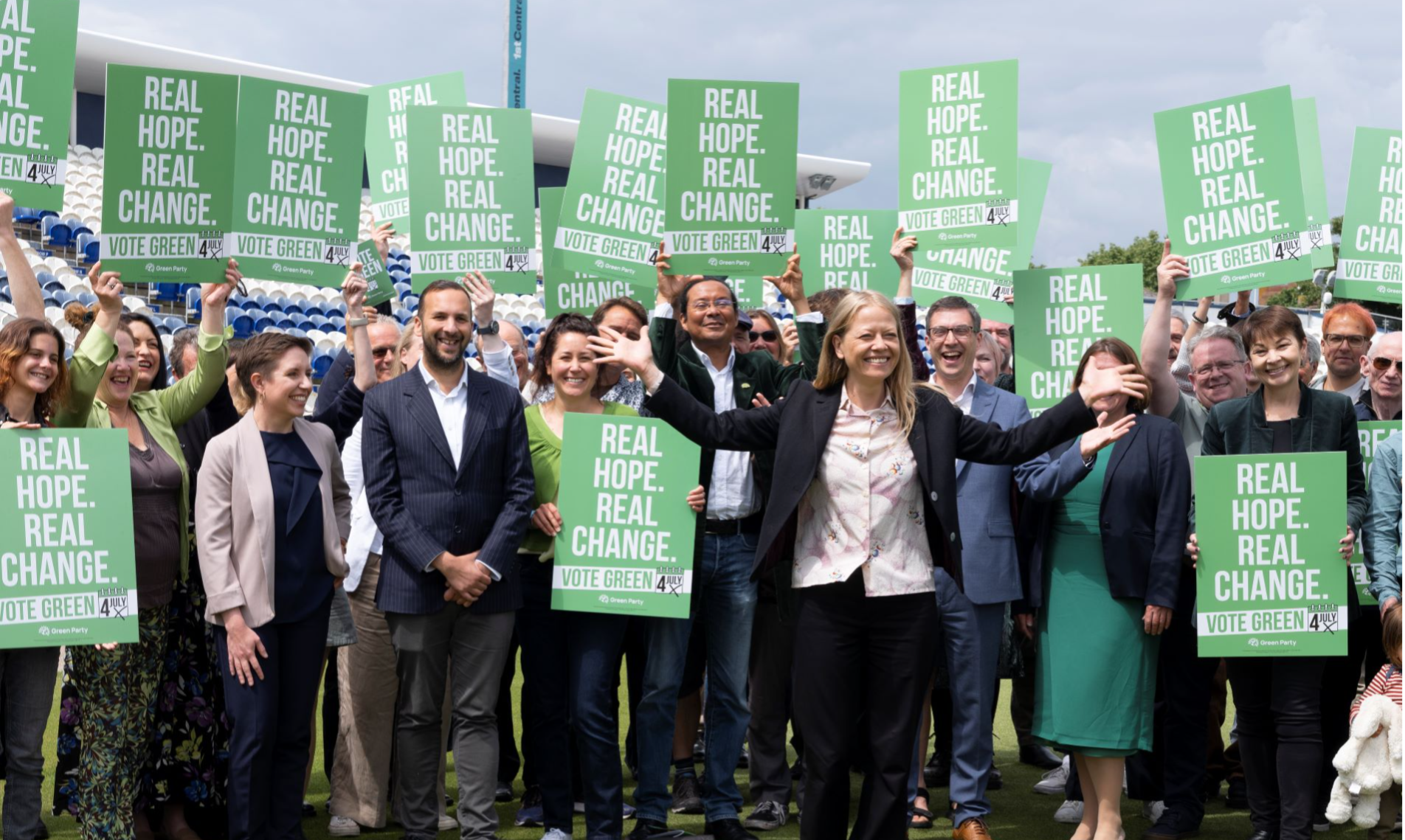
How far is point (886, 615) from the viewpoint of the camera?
462cm

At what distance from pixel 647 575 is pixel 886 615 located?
1181 mm

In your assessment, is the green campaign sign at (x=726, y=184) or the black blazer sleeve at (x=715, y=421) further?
the green campaign sign at (x=726, y=184)

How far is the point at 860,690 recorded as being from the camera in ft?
15.5

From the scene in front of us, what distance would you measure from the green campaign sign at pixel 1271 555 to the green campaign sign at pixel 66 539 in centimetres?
397

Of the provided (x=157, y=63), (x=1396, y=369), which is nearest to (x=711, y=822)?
(x=1396, y=369)

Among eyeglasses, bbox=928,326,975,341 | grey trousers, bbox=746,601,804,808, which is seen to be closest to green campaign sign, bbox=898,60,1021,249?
eyeglasses, bbox=928,326,975,341

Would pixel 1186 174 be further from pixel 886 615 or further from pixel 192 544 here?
pixel 192 544

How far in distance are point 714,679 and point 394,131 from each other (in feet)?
12.2

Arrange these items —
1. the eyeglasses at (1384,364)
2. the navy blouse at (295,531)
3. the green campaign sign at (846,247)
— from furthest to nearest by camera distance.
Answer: the green campaign sign at (846,247) < the eyeglasses at (1384,364) < the navy blouse at (295,531)

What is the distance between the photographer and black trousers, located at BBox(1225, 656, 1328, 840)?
5.27 metres

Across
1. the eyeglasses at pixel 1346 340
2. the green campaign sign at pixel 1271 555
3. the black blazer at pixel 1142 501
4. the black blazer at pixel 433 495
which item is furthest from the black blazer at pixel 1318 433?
the black blazer at pixel 433 495

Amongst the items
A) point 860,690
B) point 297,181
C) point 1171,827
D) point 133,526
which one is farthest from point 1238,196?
point 133,526

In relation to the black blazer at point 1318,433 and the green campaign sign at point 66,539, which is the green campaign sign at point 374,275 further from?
the black blazer at point 1318,433

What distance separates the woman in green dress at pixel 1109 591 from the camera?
547cm
